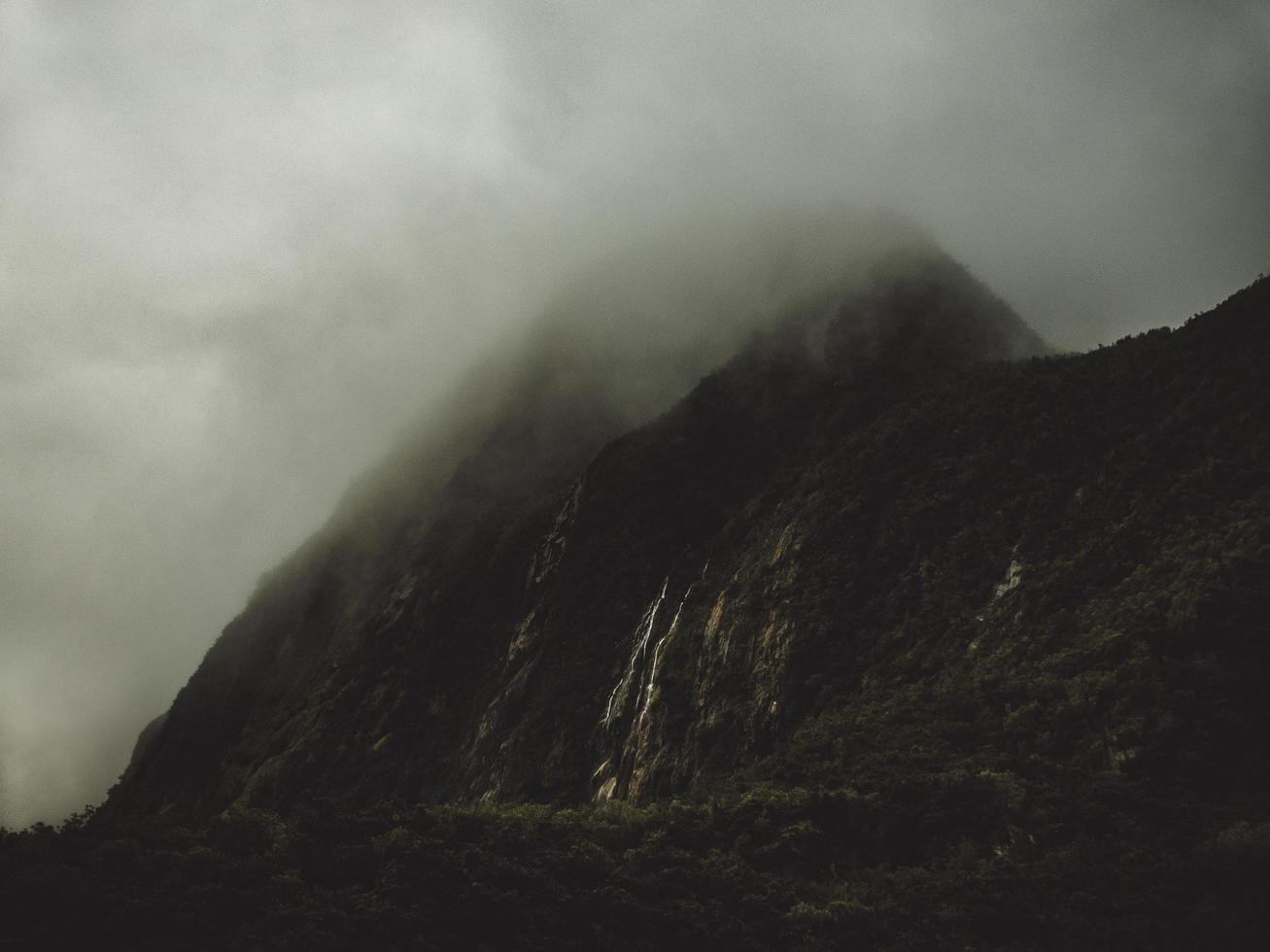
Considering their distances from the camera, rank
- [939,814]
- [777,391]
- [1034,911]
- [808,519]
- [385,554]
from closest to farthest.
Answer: [1034,911] → [939,814] → [808,519] → [777,391] → [385,554]

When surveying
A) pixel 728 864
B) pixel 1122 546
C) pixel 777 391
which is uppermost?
pixel 777 391

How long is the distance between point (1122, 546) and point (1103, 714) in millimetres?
10016

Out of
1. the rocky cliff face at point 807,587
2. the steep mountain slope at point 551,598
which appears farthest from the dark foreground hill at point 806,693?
the steep mountain slope at point 551,598

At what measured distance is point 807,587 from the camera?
137 ft

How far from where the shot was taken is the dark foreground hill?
54.9 feet

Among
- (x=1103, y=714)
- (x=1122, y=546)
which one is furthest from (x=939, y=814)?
(x=1122, y=546)

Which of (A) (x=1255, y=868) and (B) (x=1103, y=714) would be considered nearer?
(A) (x=1255, y=868)

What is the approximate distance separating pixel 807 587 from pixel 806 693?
6316 mm

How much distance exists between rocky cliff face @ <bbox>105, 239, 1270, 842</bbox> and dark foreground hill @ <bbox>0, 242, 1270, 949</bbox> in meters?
0.19

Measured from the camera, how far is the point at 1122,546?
30.4 metres

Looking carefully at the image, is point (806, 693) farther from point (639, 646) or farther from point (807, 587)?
point (639, 646)

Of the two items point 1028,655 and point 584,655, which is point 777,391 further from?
point 1028,655

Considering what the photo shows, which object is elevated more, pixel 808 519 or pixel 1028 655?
pixel 808 519

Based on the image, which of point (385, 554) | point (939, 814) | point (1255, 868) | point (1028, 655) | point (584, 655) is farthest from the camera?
point (385, 554)
